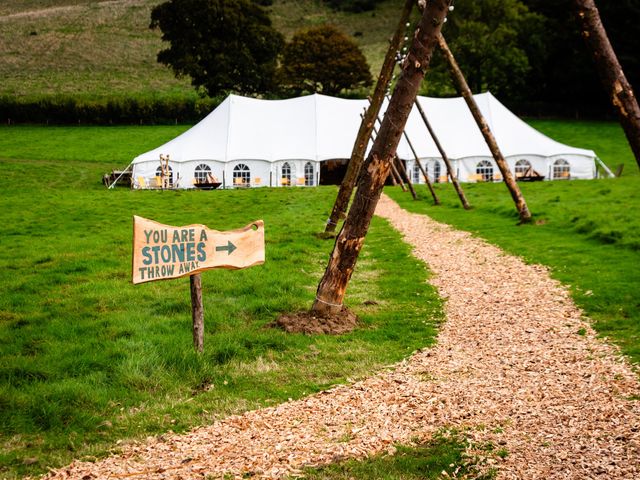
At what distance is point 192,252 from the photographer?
671 cm

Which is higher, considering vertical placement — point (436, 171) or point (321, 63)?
point (321, 63)

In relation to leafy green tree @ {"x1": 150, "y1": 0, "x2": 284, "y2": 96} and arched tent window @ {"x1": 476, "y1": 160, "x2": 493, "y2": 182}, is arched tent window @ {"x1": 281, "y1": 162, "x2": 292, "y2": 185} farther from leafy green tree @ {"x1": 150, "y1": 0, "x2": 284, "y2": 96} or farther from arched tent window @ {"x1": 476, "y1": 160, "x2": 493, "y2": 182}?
leafy green tree @ {"x1": 150, "y1": 0, "x2": 284, "y2": 96}

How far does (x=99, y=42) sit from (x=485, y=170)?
68770 mm

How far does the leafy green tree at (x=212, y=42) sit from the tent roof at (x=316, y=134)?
21030 millimetres

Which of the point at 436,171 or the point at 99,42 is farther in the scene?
the point at 99,42

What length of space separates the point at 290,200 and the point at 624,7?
40760 millimetres

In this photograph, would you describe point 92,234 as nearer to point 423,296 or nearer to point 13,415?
point 423,296


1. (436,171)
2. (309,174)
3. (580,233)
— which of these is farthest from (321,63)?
(580,233)

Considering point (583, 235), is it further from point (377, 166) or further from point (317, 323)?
point (317, 323)

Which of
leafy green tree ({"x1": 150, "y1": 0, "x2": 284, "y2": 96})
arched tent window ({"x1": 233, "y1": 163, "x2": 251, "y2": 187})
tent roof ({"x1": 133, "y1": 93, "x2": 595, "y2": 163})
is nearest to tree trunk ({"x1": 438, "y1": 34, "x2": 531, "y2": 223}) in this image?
tent roof ({"x1": 133, "y1": 93, "x2": 595, "y2": 163})

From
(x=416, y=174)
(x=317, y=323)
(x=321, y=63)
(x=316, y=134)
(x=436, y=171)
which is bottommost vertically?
(x=317, y=323)

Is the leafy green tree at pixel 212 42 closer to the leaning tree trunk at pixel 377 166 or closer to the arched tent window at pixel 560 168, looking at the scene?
the arched tent window at pixel 560 168

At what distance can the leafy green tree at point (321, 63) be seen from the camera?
200 feet

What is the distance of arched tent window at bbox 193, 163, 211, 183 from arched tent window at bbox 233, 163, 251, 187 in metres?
1.56
